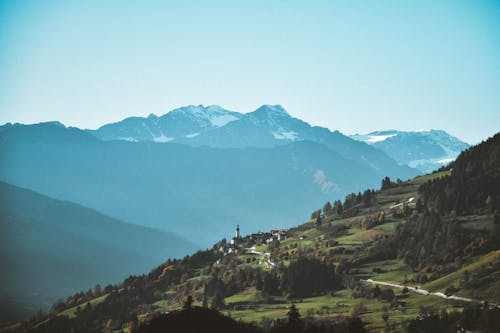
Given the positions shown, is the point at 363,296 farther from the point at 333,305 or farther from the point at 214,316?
the point at 214,316

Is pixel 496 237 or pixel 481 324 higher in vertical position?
pixel 496 237

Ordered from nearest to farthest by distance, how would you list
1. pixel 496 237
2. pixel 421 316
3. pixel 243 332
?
pixel 243 332
pixel 421 316
pixel 496 237

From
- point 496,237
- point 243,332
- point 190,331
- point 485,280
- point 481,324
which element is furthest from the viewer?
point 496,237

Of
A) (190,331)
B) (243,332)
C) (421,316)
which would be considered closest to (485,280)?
(421,316)

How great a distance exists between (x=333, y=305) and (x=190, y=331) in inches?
3499

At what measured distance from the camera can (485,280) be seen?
16638 cm

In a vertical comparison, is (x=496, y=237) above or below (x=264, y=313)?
above

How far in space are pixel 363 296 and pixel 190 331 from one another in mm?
96230

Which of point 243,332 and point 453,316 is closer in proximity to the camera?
point 243,332

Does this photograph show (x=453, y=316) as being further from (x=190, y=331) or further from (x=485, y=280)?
(x=190, y=331)

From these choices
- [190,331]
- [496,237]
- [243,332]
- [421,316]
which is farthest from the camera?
[496,237]

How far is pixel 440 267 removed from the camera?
198m

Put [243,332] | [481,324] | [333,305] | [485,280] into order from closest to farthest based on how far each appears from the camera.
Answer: [243,332], [481,324], [485,280], [333,305]

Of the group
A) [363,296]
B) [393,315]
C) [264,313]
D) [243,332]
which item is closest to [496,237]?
[363,296]
